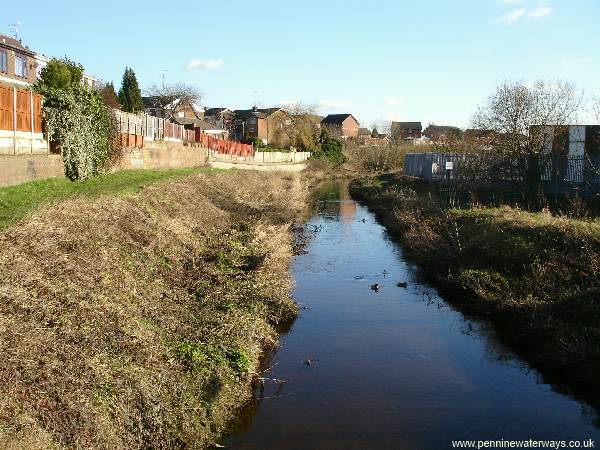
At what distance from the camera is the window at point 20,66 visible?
49.3 metres

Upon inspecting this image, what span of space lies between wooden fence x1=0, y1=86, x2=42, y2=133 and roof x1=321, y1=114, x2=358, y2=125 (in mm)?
107494

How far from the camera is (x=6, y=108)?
53.6 ft

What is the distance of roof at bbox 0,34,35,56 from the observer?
47.2 m

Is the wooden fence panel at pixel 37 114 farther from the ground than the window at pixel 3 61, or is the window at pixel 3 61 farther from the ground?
the window at pixel 3 61

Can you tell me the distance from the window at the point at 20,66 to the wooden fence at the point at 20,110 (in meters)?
35.6

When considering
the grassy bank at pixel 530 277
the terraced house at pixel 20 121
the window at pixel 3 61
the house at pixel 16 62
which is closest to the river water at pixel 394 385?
the grassy bank at pixel 530 277

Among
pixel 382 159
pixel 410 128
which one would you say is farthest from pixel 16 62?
pixel 410 128

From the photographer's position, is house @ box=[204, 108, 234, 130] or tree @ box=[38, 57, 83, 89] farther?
house @ box=[204, 108, 234, 130]

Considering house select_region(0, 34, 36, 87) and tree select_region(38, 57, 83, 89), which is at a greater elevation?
house select_region(0, 34, 36, 87)

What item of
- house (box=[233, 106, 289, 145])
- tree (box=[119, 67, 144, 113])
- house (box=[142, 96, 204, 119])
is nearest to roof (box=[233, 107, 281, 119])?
house (box=[233, 106, 289, 145])

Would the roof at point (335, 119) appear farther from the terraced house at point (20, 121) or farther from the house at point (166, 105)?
the terraced house at point (20, 121)

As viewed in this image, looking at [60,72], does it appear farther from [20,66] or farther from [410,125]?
[410,125]

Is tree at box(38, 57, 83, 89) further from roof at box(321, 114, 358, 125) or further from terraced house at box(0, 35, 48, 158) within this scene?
roof at box(321, 114, 358, 125)

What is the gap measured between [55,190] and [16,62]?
1549 inches
